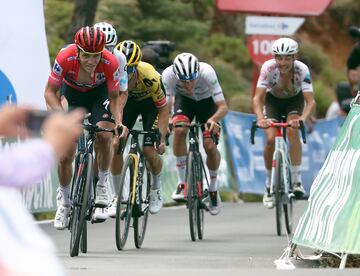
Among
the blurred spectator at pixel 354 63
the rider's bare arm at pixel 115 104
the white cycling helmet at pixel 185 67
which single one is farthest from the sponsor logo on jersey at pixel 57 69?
the blurred spectator at pixel 354 63

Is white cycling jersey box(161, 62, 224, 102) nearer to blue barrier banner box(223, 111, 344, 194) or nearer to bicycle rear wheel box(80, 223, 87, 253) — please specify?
bicycle rear wheel box(80, 223, 87, 253)

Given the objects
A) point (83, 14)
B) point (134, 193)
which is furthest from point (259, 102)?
point (83, 14)

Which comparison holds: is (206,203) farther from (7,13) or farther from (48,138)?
(48,138)

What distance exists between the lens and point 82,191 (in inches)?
435

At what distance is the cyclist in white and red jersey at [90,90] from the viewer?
11047 mm

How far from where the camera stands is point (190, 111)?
14.5m

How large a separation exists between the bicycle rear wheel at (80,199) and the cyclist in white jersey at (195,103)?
2.61 metres

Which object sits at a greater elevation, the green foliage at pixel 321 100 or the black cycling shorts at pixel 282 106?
the black cycling shorts at pixel 282 106

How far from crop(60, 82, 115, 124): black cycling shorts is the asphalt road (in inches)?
49.1

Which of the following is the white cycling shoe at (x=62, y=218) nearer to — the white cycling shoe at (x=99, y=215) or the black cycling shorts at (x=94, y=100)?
the white cycling shoe at (x=99, y=215)

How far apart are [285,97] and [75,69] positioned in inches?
174

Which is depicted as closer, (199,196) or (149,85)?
(149,85)

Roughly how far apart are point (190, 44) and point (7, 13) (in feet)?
76.0

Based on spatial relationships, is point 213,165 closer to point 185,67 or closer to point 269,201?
point 269,201
